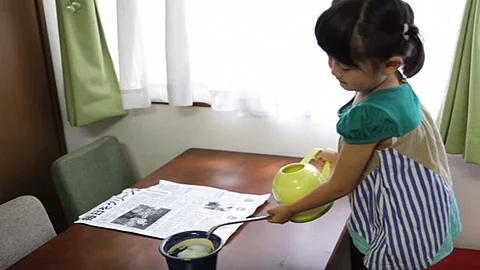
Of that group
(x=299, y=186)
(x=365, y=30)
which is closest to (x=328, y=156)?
(x=299, y=186)

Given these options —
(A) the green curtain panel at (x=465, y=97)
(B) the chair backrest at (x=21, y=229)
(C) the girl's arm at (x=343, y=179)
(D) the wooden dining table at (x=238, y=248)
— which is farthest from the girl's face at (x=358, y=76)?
(B) the chair backrest at (x=21, y=229)

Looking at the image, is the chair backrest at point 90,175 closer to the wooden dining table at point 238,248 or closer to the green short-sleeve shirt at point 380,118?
the wooden dining table at point 238,248

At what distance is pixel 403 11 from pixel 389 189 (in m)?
0.36

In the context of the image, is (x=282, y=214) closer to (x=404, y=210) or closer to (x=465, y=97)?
(x=404, y=210)

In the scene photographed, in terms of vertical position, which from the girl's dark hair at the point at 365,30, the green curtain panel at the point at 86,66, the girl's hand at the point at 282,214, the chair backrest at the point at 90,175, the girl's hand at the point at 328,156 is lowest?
the chair backrest at the point at 90,175

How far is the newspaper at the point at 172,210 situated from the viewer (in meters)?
1.52

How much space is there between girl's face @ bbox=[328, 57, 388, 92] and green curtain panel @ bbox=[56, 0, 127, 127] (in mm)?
1205

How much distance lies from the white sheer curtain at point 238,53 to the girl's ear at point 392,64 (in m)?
0.67

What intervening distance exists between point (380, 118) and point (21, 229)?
103 centimetres

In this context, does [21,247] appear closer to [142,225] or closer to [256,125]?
[142,225]

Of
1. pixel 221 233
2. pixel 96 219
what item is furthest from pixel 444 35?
pixel 96 219

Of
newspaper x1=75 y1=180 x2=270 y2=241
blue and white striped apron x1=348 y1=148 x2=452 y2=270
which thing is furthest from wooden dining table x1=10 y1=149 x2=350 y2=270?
blue and white striped apron x1=348 y1=148 x2=452 y2=270

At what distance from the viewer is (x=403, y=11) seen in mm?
1117

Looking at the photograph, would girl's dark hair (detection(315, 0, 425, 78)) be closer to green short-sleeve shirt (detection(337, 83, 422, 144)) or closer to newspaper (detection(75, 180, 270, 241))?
green short-sleeve shirt (detection(337, 83, 422, 144))
